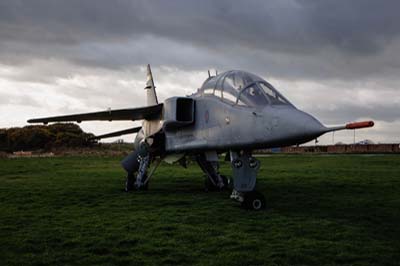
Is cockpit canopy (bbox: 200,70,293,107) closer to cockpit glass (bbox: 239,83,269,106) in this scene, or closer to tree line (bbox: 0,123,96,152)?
cockpit glass (bbox: 239,83,269,106)

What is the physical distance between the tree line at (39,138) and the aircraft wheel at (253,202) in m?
63.9

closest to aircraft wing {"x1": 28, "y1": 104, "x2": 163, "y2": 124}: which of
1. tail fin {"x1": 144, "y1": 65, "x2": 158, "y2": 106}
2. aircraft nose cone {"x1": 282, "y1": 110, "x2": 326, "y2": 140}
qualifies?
tail fin {"x1": 144, "y1": 65, "x2": 158, "y2": 106}

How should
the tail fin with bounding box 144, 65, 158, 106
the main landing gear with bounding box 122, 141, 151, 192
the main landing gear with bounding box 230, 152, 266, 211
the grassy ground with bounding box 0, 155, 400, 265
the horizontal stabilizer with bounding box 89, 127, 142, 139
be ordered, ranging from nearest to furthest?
the grassy ground with bounding box 0, 155, 400, 265
the main landing gear with bounding box 230, 152, 266, 211
the main landing gear with bounding box 122, 141, 151, 192
the horizontal stabilizer with bounding box 89, 127, 142, 139
the tail fin with bounding box 144, 65, 158, 106

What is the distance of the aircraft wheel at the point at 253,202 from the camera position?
9570 millimetres

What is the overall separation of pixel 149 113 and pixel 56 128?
68.6m

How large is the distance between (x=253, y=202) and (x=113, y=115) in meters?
6.99

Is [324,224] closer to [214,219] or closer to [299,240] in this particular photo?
[299,240]

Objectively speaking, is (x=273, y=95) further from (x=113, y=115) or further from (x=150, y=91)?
(x=150, y=91)

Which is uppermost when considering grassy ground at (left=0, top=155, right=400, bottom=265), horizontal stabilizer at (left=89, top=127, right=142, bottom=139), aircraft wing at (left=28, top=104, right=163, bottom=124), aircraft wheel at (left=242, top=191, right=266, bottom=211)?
aircraft wing at (left=28, top=104, right=163, bottom=124)

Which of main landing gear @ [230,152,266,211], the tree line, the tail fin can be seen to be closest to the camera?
main landing gear @ [230,152,266,211]

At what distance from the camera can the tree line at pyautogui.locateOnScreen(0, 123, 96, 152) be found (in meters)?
71.6

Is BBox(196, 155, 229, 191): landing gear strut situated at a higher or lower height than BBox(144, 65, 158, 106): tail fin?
lower

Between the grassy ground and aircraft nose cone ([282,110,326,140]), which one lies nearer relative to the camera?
the grassy ground

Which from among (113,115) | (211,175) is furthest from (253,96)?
(113,115)
